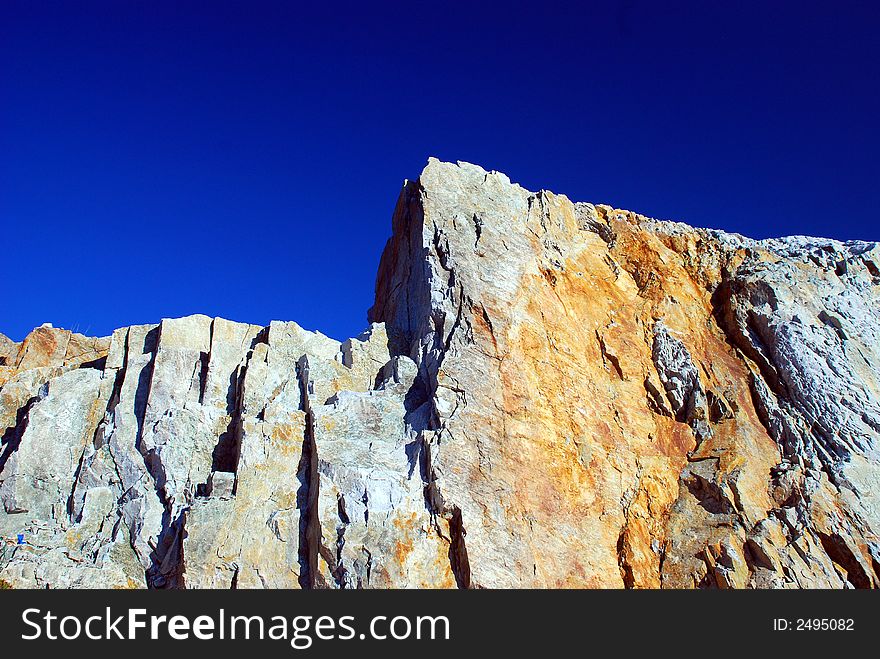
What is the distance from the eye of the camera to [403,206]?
41.0m

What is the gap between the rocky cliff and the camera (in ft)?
84.0

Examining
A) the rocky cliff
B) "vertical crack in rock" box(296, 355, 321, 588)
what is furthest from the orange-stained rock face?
"vertical crack in rock" box(296, 355, 321, 588)

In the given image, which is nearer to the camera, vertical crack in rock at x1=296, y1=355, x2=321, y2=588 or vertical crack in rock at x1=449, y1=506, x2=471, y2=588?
vertical crack in rock at x1=449, y1=506, x2=471, y2=588

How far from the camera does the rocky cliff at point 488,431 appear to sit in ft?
84.0

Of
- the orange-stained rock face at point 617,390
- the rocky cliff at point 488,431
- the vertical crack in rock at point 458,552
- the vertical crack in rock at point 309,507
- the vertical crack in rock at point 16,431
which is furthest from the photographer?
the vertical crack in rock at point 16,431

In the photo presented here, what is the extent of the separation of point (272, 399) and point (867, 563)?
78.8 ft

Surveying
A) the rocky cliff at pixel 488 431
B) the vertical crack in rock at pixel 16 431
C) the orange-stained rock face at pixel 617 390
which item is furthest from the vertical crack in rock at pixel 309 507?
the vertical crack in rock at pixel 16 431

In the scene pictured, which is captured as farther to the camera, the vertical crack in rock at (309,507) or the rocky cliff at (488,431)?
the rocky cliff at (488,431)

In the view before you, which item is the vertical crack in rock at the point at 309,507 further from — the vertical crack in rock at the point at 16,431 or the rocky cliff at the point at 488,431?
the vertical crack in rock at the point at 16,431

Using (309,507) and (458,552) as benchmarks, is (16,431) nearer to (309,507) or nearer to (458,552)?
(309,507)

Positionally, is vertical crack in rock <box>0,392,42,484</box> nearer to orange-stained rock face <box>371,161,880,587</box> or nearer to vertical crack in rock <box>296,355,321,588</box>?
vertical crack in rock <box>296,355,321,588</box>

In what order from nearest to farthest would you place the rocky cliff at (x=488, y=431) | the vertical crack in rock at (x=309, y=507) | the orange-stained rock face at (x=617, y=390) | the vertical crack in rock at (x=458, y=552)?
1. the vertical crack in rock at (x=458, y=552)
2. the vertical crack in rock at (x=309, y=507)
3. the rocky cliff at (x=488, y=431)
4. the orange-stained rock face at (x=617, y=390)

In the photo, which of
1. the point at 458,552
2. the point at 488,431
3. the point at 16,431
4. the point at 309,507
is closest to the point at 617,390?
the point at 488,431

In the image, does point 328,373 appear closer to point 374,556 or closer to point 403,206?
point 374,556
